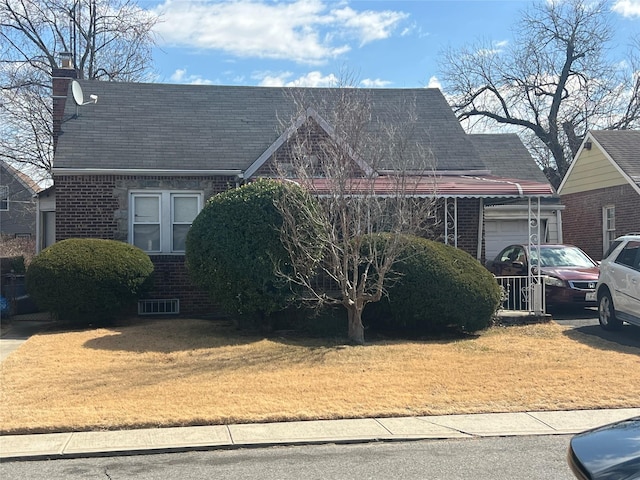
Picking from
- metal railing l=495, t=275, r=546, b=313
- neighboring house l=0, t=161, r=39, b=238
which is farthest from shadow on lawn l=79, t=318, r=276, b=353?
neighboring house l=0, t=161, r=39, b=238

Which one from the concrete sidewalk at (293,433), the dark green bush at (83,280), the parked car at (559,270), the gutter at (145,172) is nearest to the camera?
the concrete sidewalk at (293,433)

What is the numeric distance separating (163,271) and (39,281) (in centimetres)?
292

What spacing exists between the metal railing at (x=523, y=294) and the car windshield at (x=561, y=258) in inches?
36.5

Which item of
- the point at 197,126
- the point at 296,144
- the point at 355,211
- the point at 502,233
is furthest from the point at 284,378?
the point at 502,233

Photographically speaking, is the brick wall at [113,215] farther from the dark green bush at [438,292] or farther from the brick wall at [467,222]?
the brick wall at [467,222]

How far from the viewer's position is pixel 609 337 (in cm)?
1125

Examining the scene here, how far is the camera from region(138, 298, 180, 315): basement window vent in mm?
14078

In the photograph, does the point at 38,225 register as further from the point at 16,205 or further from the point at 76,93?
the point at 16,205

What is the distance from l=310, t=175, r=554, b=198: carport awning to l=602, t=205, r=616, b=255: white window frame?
9050mm

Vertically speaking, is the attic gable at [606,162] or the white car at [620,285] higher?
the attic gable at [606,162]

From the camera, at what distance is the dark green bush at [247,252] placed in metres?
10.8

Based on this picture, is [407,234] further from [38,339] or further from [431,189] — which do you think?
[38,339]

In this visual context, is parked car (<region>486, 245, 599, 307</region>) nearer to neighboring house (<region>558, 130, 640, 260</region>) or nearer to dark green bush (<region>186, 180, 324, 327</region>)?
neighboring house (<region>558, 130, 640, 260</region>)

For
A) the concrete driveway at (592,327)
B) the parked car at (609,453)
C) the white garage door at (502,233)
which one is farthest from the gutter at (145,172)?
the parked car at (609,453)
